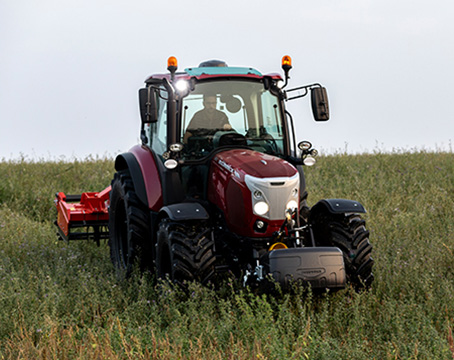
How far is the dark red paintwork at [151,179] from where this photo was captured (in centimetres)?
639

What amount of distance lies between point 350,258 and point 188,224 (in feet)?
5.22

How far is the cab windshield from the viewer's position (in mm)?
6270

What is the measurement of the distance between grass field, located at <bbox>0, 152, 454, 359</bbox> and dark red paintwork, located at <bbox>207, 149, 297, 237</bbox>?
2.11 feet

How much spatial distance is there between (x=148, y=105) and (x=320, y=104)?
1746 millimetres

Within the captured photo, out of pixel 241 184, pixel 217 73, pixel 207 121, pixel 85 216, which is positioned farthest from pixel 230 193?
pixel 85 216

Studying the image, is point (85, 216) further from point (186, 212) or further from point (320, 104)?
point (320, 104)

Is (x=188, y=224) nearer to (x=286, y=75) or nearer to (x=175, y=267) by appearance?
(x=175, y=267)

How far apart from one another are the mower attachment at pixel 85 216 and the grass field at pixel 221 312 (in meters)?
0.26

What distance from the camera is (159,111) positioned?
22.6 ft

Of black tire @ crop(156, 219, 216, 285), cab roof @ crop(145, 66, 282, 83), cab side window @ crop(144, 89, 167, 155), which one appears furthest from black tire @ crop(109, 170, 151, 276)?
cab roof @ crop(145, 66, 282, 83)

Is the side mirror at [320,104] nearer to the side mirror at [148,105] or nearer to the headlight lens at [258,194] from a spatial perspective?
the headlight lens at [258,194]

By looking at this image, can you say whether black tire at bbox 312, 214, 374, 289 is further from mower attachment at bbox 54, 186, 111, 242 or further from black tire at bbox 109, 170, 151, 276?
mower attachment at bbox 54, 186, 111, 242

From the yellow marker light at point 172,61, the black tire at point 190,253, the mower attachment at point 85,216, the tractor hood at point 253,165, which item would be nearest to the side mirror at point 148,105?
the yellow marker light at point 172,61

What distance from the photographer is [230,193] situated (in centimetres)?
570
